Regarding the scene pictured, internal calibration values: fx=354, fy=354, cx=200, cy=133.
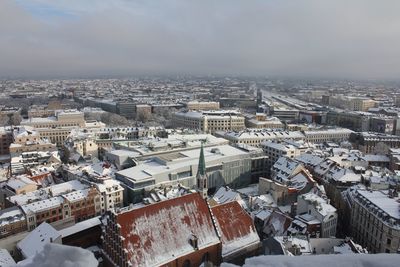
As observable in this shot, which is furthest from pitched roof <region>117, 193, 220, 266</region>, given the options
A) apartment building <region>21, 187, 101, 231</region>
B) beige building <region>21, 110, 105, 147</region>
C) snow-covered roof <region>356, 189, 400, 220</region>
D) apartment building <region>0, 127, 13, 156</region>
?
apartment building <region>0, 127, 13, 156</region>

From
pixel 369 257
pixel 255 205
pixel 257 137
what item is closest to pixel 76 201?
pixel 255 205

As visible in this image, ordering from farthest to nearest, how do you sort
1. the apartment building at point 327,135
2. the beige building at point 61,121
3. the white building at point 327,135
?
the beige building at point 61,121, the white building at point 327,135, the apartment building at point 327,135

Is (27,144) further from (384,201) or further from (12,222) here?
(384,201)

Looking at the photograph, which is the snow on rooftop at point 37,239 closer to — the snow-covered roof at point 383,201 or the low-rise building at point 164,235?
the low-rise building at point 164,235

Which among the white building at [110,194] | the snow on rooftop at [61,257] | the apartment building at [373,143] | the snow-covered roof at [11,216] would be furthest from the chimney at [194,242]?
the apartment building at [373,143]

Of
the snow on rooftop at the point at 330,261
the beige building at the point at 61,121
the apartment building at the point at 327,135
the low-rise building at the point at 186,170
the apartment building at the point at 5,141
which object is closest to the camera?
the snow on rooftop at the point at 330,261

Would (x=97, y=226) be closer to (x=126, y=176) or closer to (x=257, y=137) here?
(x=126, y=176)

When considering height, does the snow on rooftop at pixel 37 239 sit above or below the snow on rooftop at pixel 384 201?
below
